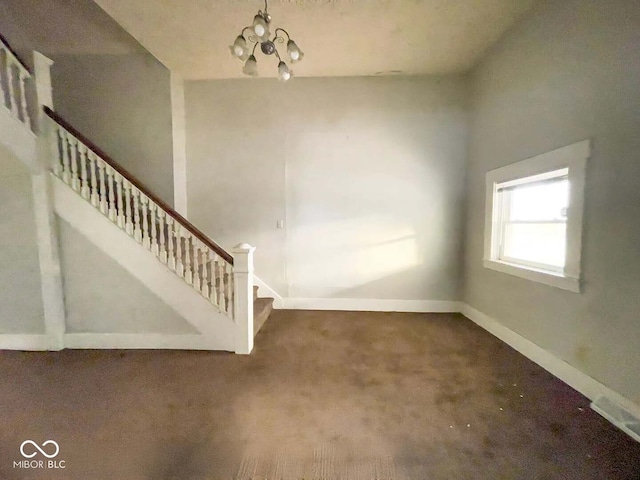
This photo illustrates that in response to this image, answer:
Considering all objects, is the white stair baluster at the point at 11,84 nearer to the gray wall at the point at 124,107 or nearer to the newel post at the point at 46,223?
the newel post at the point at 46,223

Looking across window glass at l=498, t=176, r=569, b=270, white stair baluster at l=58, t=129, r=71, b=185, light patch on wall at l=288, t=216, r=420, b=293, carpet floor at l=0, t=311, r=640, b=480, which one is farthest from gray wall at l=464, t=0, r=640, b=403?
white stair baluster at l=58, t=129, r=71, b=185

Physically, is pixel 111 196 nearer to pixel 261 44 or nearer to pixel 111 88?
pixel 261 44

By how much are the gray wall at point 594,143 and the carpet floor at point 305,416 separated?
0.39m

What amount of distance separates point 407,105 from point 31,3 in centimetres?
448

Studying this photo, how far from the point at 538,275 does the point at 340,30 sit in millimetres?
2866


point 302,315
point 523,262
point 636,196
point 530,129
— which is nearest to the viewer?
point 636,196

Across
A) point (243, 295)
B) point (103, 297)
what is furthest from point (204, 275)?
point (103, 297)

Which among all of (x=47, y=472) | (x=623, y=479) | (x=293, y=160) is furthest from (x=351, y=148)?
(x=47, y=472)

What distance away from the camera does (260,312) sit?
3.27 m

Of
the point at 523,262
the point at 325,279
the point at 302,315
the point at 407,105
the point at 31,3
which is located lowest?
the point at 302,315

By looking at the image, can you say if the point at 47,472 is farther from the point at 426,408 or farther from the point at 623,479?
the point at 623,479

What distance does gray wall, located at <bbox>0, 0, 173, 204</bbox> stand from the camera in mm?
3484

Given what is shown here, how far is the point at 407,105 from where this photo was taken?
3768 millimetres

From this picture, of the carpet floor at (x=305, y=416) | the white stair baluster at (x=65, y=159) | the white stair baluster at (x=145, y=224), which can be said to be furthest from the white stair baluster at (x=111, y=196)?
the carpet floor at (x=305, y=416)
